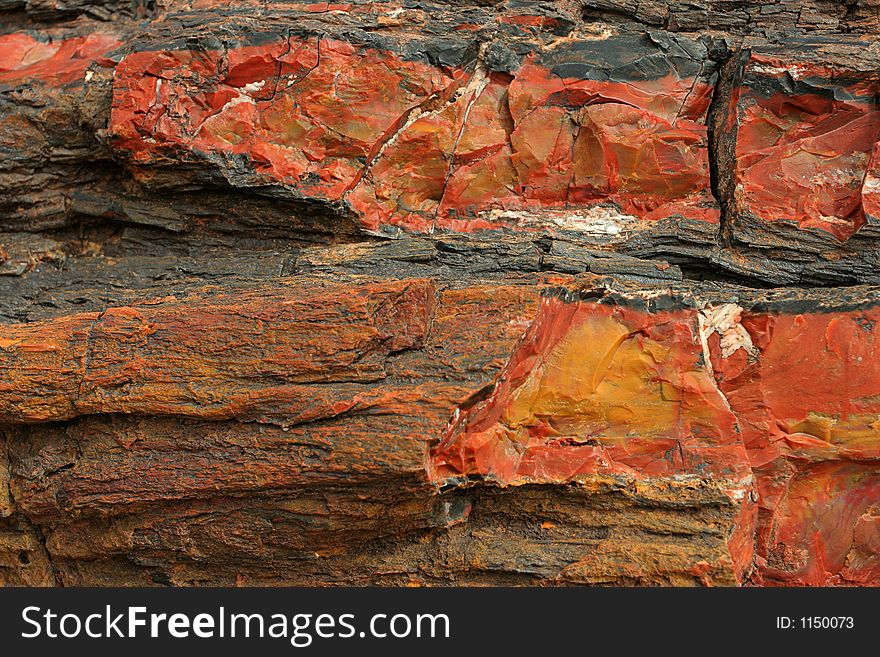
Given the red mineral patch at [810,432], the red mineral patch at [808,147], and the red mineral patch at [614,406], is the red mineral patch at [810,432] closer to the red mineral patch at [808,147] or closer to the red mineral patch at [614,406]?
the red mineral patch at [614,406]

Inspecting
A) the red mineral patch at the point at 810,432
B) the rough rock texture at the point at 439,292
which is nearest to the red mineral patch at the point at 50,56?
the rough rock texture at the point at 439,292

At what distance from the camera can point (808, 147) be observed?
19.3ft

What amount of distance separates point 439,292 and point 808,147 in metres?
2.80

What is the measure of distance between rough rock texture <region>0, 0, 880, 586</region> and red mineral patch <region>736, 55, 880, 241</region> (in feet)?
0.08

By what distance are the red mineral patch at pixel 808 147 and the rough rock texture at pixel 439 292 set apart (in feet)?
0.08

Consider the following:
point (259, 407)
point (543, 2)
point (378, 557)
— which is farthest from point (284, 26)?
point (378, 557)

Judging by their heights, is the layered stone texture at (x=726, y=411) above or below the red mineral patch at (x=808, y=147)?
below

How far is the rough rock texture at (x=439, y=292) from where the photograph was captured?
493cm

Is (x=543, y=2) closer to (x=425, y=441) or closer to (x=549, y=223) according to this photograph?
(x=549, y=223)

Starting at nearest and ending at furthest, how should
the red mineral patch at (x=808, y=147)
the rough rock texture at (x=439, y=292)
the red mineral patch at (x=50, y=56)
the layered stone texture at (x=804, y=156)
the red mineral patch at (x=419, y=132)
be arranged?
the rough rock texture at (x=439, y=292) → the layered stone texture at (x=804, y=156) → the red mineral patch at (x=808, y=147) → the red mineral patch at (x=419, y=132) → the red mineral patch at (x=50, y=56)

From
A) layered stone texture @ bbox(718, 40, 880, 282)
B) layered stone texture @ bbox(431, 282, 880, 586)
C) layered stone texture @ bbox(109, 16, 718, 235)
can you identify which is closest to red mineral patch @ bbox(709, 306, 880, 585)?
layered stone texture @ bbox(431, 282, 880, 586)

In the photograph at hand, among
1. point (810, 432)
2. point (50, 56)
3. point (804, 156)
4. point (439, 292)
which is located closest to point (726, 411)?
point (810, 432)

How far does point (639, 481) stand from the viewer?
5.04 meters

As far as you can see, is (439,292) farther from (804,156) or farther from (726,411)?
(804,156)
